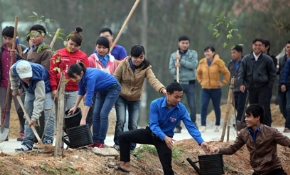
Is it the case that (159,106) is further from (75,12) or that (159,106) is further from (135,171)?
(75,12)

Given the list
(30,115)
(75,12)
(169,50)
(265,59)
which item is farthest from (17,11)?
(30,115)

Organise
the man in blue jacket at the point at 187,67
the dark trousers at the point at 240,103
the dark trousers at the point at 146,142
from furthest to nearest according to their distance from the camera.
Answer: the dark trousers at the point at 240,103, the man in blue jacket at the point at 187,67, the dark trousers at the point at 146,142

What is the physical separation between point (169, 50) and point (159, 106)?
2464 cm

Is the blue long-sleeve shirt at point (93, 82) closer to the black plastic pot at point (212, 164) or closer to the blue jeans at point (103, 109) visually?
the blue jeans at point (103, 109)

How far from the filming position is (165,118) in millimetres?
9414

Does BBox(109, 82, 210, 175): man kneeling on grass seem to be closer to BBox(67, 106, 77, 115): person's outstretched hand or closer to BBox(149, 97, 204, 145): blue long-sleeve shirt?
BBox(149, 97, 204, 145): blue long-sleeve shirt

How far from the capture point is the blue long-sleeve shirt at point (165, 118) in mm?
9289

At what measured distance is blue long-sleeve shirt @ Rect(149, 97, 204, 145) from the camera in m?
9.29

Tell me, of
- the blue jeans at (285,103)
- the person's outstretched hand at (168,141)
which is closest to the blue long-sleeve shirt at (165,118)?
the person's outstretched hand at (168,141)

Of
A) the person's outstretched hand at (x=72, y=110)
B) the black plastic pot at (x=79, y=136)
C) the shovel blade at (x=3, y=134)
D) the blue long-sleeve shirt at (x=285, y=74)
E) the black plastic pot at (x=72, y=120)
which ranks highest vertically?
the blue long-sleeve shirt at (x=285, y=74)

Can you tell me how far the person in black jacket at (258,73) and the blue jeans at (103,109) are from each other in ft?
13.8

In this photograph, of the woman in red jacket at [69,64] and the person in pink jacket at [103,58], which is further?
the person in pink jacket at [103,58]

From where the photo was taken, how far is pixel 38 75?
33.7 feet

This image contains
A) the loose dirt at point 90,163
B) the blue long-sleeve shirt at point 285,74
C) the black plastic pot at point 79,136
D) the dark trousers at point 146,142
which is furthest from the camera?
the blue long-sleeve shirt at point 285,74
